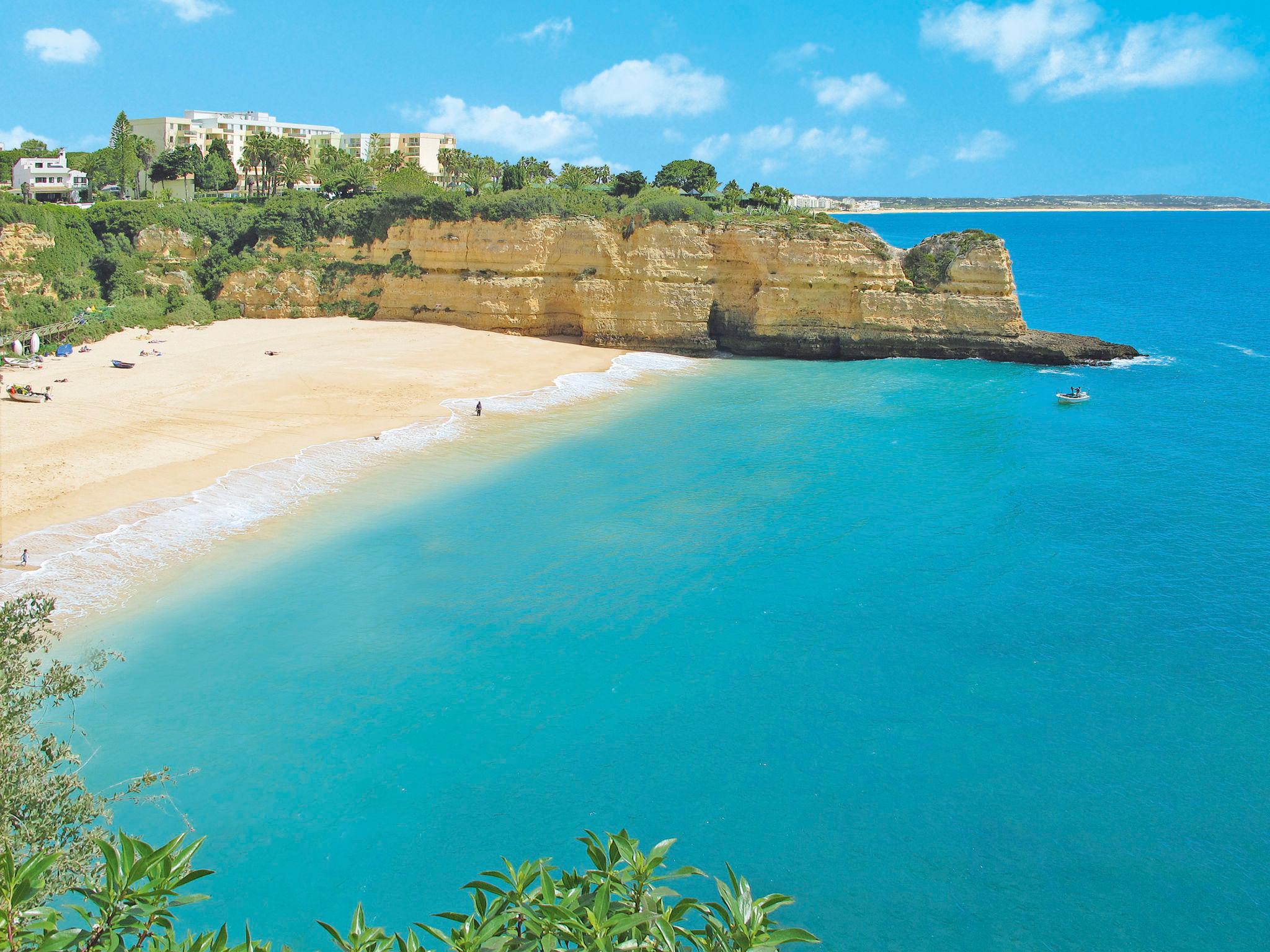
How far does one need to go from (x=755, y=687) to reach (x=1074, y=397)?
28696 millimetres

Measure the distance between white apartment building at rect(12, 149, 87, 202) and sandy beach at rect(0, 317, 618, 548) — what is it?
107ft

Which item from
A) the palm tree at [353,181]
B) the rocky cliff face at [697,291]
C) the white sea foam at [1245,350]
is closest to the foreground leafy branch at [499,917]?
the rocky cliff face at [697,291]

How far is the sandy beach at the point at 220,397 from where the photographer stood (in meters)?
25.2

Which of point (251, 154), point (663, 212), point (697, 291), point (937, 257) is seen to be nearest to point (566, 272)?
point (663, 212)

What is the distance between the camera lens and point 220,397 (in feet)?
110

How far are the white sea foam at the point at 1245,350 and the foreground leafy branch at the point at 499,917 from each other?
54.3 m

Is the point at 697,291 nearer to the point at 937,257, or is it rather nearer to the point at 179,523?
the point at 937,257

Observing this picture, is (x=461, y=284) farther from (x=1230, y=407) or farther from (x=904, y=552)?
(x=1230, y=407)

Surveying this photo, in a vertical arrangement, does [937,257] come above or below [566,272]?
above

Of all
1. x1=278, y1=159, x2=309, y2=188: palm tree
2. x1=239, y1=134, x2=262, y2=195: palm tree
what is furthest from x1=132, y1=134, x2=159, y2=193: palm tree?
x1=278, y1=159, x2=309, y2=188: palm tree

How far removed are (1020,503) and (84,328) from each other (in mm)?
42062

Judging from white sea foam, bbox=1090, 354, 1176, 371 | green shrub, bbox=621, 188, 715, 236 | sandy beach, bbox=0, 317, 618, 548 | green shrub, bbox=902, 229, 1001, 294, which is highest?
green shrub, bbox=621, 188, 715, 236

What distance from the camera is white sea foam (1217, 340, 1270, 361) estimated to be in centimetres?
4709

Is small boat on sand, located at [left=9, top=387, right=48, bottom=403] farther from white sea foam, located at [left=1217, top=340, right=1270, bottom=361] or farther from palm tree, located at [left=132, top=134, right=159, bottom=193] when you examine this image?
white sea foam, located at [left=1217, top=340, right=1270, bottom=361]
